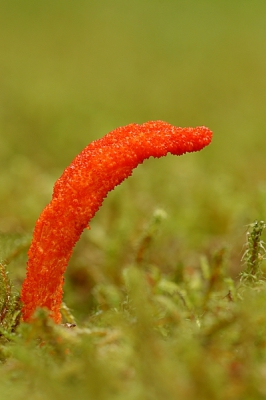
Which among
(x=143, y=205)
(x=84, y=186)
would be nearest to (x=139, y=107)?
(x=143, y=205)

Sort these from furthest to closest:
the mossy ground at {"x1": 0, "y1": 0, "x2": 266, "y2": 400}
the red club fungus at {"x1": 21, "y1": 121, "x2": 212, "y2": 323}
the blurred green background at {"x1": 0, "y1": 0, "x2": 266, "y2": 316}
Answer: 1. the blurred green background at {"x1": 0, "y1": 0, "x2": 266, "y2": 316}
2. the red club fungus at {"x1": 21, "y1": 121, "x2": 212, "y2": 323}
3. the mossy ground at {"x1": 0, "y1": 0, "x2": 266, "y2": 400}

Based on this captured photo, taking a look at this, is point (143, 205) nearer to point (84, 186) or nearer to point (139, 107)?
point (84, 186)

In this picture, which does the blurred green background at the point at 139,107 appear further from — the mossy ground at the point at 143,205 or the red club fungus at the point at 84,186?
the red club fungus at the point at 84,186

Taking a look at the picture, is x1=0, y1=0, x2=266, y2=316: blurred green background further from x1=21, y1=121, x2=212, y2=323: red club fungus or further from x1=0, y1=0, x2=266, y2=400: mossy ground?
x1=21, y1=121, x2=212, y2=323: red club fungus

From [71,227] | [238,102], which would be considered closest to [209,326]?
[71,227]

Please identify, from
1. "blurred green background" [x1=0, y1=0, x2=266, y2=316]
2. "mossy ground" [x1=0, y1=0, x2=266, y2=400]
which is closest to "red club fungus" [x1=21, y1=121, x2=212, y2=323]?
"mossy ground" [x1=0, y1=0, x2=266, y2=400]
